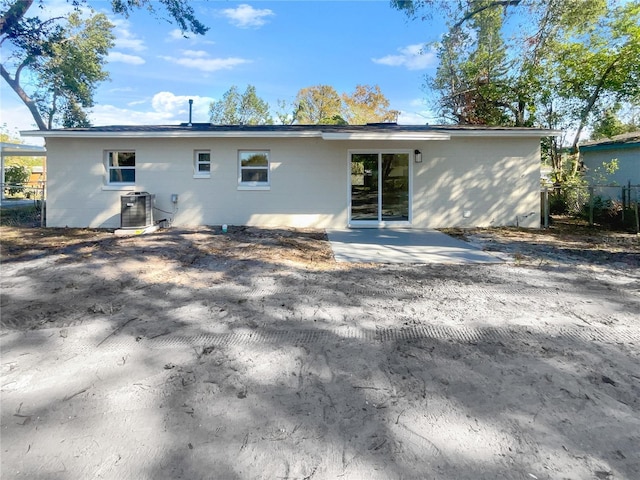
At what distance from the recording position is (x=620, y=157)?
14562mm

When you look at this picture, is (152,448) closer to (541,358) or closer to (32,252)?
(541,358)

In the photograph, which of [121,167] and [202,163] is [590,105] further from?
[121,167]

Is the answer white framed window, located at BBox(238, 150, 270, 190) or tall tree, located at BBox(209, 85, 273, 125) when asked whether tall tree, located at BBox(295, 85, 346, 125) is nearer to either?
tall tree, located at BBox(209, 85, 273, 125)

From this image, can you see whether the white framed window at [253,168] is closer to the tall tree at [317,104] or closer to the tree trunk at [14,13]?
the tree trunk at [14,13]

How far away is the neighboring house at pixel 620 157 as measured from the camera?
13774 mm

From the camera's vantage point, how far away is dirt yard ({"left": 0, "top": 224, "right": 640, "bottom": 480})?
2094 millimetres

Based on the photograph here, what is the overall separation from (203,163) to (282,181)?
2.41 meters

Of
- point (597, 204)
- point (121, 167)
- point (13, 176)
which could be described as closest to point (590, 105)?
point (597, 204)

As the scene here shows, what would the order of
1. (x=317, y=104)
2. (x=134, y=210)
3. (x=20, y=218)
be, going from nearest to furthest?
(x=134, y=210)
(x=20, y=218)
(x=317, y=104)

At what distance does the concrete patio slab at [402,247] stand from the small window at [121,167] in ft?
20.3

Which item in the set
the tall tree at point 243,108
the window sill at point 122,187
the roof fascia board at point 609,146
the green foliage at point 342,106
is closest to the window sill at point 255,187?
the window sill at point 122,187

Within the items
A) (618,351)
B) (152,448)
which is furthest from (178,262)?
(618,351)

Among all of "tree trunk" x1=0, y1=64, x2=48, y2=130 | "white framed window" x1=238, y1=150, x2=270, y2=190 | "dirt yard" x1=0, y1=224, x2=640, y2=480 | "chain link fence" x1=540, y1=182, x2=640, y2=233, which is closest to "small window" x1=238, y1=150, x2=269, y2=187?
"white framed window" x1=238, y1=150, x2=270, y2=190

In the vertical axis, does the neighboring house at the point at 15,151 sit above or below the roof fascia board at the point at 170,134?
above
